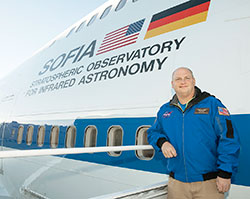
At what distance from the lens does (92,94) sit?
418 centimetres

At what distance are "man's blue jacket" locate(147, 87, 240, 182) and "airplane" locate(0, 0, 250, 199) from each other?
15.6 inches

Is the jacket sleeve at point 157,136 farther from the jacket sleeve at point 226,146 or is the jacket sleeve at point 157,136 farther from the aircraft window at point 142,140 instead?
the aircraft window at point 142,140

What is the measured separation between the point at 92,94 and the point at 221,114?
2756 millimetres

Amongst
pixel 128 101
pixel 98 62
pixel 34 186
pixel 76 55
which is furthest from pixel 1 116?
pixel 128 101

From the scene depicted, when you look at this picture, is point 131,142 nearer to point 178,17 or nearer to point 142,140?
point 142,140

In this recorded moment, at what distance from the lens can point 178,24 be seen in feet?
10.8

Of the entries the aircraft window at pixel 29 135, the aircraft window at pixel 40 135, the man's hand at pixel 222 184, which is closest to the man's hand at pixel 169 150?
the man's hand at pixel 222 184

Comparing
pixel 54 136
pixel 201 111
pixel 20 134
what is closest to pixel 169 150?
pixel 201 111

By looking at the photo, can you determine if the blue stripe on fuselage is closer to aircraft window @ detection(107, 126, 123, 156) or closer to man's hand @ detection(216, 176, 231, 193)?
aircraft window @ detection(107, 126, 123, 156)

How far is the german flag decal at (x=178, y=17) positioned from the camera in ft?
10.2

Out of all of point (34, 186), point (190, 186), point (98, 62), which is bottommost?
point (34, 186)

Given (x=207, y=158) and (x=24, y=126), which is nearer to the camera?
(x=207, y=158)

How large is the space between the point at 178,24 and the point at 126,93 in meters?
1.27

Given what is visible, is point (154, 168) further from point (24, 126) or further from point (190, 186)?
point (24, 126)
